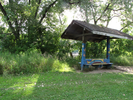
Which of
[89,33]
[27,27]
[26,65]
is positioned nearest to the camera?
[26,65]

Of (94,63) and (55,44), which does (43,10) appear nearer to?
(55,44)

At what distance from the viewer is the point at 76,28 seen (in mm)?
10539

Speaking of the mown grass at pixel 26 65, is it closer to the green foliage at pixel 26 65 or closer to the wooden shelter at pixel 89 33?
the green foliage at pixel 26 65

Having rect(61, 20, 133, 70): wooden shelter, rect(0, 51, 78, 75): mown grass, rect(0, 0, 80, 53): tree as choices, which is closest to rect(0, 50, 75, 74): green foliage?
rect(0, 51, 78, 75): mown grass

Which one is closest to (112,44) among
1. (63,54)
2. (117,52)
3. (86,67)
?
(117,52)

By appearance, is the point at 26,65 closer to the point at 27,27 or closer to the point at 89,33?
the point at 89,33

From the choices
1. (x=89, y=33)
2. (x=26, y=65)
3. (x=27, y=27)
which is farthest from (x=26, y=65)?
(x=27, y=27)

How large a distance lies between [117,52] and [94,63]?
31.2 ft

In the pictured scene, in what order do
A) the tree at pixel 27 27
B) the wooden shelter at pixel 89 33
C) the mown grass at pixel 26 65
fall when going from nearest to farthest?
the mown grass at pixel 26 65 → the wooden shelter at pixel 89 33 → the tree at pixel 27 27

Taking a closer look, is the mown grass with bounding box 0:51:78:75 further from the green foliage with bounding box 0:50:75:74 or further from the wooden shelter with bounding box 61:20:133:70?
the wooden shelter with bounding box 61:20:133:70

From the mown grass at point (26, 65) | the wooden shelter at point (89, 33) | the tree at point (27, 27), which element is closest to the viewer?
the mown grass at point (26, 65)

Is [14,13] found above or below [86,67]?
above

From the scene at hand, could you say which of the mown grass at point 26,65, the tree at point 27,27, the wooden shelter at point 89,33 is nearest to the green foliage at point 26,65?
the mown grass at point 26,65

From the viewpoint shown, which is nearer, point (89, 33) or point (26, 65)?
point (26, 65)
